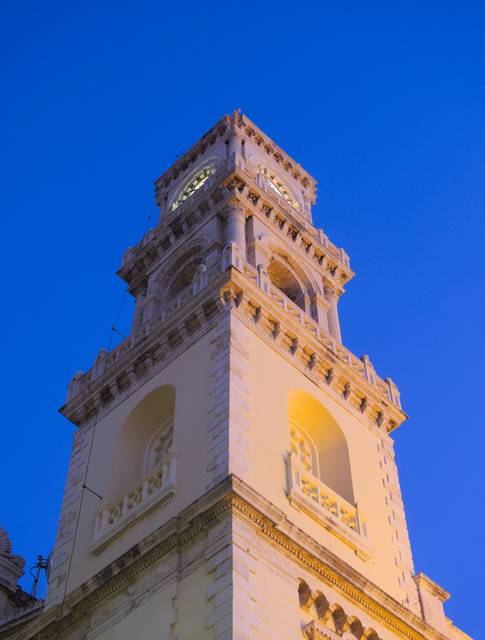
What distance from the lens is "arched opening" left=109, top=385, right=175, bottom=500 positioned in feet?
115

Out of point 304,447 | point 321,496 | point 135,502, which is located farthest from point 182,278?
point 321,496

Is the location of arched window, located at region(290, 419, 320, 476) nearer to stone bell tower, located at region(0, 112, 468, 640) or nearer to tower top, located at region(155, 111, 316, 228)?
stone bell tower, located at region(0, 112, 468, 640)

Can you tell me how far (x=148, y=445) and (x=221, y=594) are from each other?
34.5ft

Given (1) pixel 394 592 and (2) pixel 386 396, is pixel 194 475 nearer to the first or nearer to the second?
(1) pixel 394 592

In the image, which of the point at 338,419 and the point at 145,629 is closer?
the point at 145,629

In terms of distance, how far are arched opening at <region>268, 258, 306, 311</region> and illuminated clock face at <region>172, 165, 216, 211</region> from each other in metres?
7.88

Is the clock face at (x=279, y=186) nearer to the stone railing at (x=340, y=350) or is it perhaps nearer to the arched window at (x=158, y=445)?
the stone railing at (x=340, y=350)

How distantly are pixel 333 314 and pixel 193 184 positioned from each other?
11300mm

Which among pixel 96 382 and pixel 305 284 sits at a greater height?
pixel 305 284

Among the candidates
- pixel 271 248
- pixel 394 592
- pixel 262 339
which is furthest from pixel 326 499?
pixel 271 248

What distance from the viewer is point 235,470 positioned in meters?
29.1

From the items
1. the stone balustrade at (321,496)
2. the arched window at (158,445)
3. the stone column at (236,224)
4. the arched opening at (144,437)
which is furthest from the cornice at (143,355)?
the stone balustrade at (321,496)

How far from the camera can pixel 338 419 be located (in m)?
36.0

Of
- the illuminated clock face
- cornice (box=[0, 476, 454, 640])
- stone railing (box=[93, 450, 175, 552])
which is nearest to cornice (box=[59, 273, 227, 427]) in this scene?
stone railing (box=[93, 450, 175, 552])
